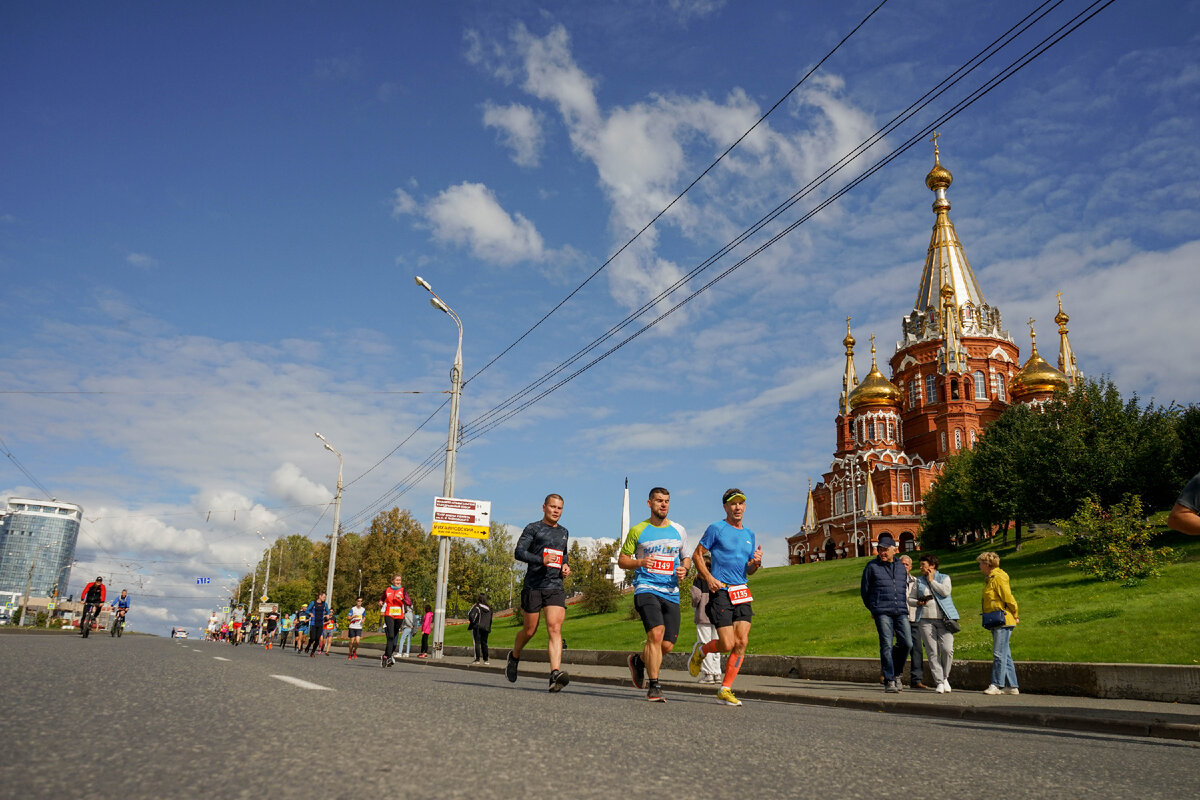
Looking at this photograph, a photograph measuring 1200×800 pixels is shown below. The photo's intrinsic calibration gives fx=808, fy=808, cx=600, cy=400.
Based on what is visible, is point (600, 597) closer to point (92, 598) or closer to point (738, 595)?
point (92, 598)

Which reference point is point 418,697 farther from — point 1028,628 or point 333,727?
point 1028,628

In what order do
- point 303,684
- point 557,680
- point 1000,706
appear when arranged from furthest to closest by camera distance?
1. point 1000,706
2. point 557,680
3. point 303,684

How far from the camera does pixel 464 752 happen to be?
317 cm

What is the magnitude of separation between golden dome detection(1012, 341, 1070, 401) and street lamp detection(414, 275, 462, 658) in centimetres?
5918

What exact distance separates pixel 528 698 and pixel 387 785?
4.13m

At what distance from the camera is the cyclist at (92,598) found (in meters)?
23.0

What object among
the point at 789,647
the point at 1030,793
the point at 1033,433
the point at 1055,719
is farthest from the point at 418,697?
the point at 1033,433

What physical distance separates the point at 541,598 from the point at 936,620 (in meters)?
6.18

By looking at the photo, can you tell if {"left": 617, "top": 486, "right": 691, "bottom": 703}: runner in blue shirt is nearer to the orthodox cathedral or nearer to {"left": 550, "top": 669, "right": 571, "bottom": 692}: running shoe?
Result: {"left": 550, "top": 669, "right": 571, "bottom": 692}: running shoe

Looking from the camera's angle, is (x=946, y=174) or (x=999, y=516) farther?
(x=946, y=174)

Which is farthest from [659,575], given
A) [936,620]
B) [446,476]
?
[446,476]

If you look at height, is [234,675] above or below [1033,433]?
below

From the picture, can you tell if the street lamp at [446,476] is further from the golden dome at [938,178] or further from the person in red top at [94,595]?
the golden dome at [938,178]

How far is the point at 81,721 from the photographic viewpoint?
11.0 ft
